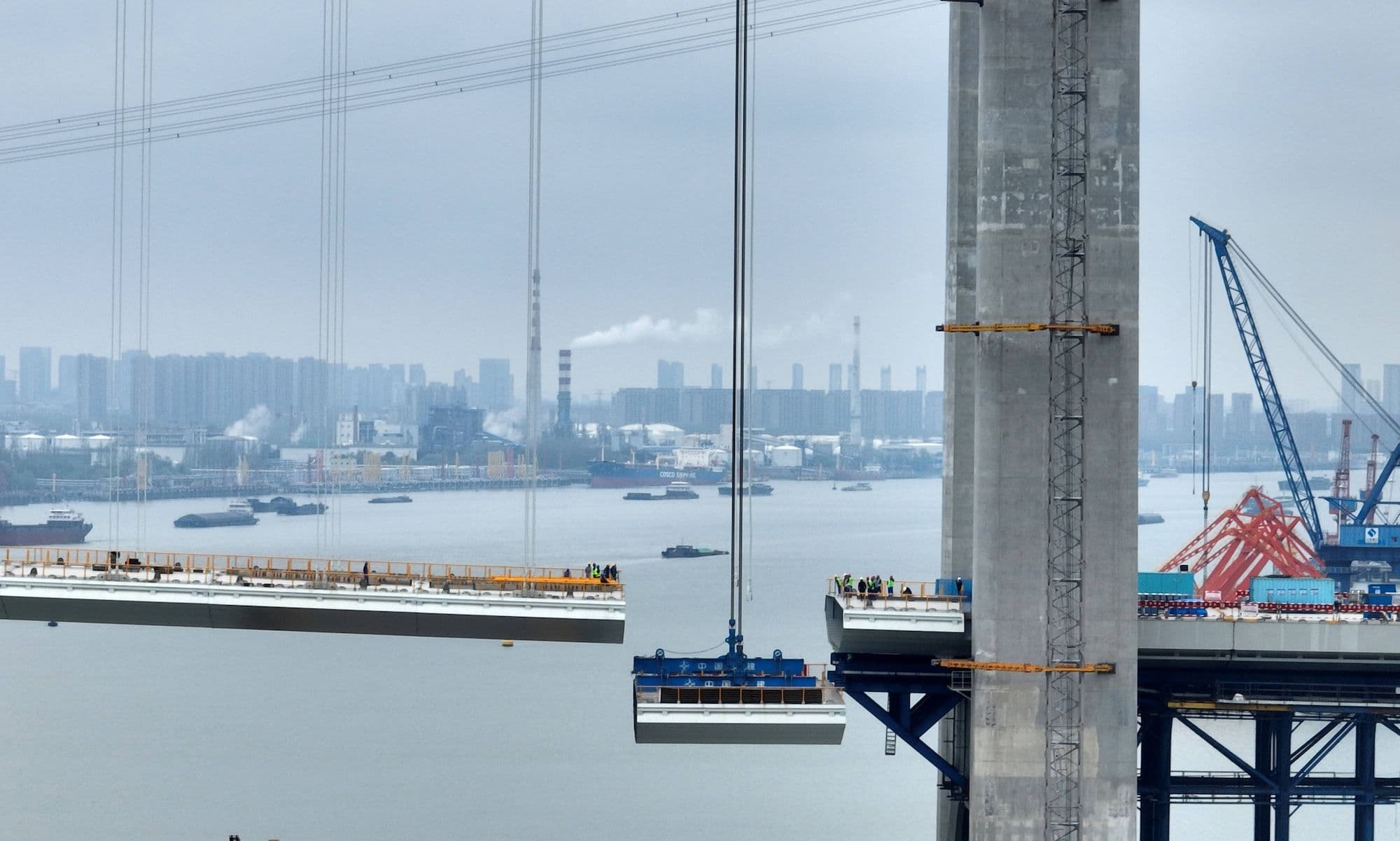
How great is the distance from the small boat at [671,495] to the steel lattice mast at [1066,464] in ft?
477

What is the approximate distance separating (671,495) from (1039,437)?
147 m

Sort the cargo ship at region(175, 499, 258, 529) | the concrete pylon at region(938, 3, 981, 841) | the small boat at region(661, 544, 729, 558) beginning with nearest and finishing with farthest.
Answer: the concrete pylon at region(938, 3, 981, 841) < the small boat at region(661, 544, 729, 558) < the cargo ship at region(175, 499, 258, 529)

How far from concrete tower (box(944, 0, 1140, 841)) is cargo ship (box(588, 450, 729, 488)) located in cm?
14983

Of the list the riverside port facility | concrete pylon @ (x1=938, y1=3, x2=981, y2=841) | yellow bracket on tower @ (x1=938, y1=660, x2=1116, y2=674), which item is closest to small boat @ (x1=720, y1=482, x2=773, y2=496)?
concrete pylon @ (x1=938, y1=3, x2=981, y2=841)

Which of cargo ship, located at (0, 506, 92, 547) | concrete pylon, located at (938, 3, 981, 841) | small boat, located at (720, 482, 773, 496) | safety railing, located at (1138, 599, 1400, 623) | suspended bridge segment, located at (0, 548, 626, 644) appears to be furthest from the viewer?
small boat, located at (720, 482, 773, 496)

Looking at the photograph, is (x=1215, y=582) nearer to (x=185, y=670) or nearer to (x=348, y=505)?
(x=185, y=670)

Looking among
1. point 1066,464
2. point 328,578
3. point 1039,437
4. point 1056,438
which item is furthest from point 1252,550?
point 328,578

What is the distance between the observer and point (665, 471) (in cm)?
19125

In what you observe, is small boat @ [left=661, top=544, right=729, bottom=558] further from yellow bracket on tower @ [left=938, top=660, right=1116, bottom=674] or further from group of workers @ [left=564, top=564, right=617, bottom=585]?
yellow bracket on tower @ [left=938, top=660, right=1116, bottom=674]

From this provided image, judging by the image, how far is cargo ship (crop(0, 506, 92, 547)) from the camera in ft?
462

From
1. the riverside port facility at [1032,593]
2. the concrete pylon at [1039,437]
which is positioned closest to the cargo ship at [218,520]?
the riverside port facility at [1032,593]

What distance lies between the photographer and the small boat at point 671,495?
183625 millimetres

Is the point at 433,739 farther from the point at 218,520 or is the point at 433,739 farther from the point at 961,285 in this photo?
the point at 218,520

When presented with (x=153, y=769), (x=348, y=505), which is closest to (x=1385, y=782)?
(x=153, y=769)
